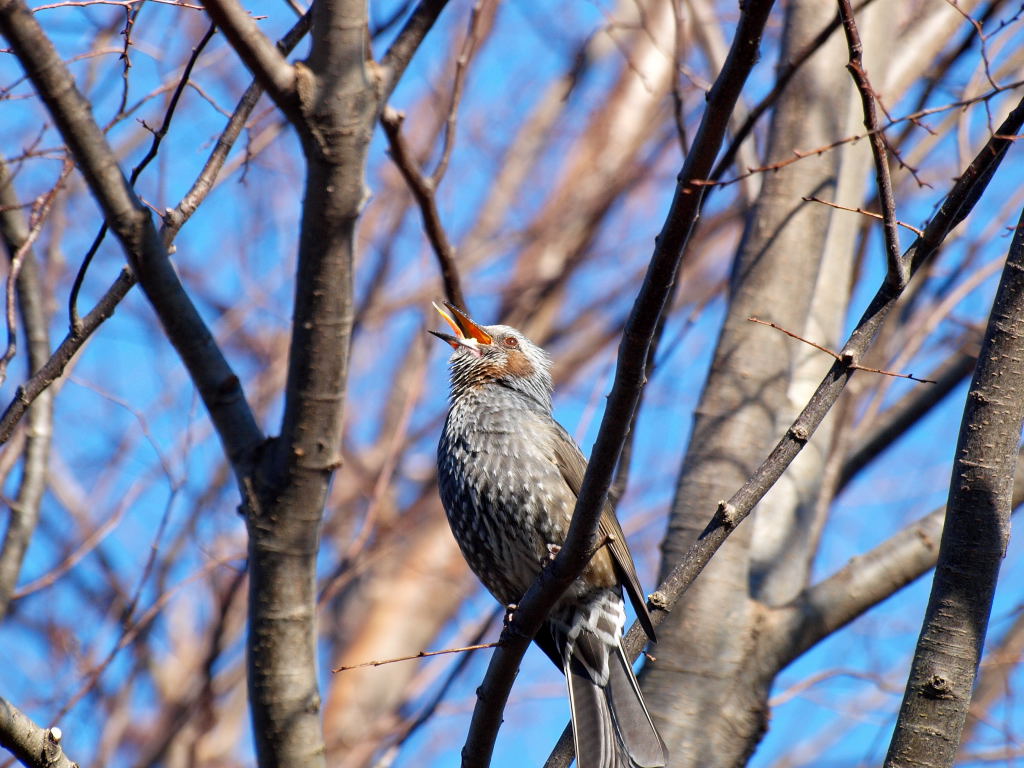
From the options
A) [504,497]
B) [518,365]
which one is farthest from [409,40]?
[518,365]

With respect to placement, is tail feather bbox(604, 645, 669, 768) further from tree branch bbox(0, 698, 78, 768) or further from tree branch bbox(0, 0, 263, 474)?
tree branch bbox(0, 698, 78, 768)

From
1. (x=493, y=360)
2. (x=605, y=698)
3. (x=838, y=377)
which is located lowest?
(x=605, y=698)

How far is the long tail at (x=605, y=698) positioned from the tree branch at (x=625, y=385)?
55 cm

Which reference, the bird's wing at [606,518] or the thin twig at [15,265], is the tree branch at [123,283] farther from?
the bird's wing at [606,518]

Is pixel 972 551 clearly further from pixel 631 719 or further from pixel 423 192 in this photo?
pixel 423 192

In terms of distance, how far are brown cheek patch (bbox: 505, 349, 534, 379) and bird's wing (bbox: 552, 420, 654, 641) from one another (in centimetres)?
55

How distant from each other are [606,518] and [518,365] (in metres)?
1.24

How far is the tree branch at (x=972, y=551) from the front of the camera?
2.62 meters

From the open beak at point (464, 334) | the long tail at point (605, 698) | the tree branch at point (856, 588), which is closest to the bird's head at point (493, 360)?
the open beak at point (464, 334)

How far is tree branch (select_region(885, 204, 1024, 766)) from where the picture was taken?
8.58 feet

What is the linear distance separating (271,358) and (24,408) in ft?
16.3

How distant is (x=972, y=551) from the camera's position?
2633 millimetres

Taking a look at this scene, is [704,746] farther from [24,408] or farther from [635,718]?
[24,408]

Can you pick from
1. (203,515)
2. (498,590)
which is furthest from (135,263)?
(203,515)
